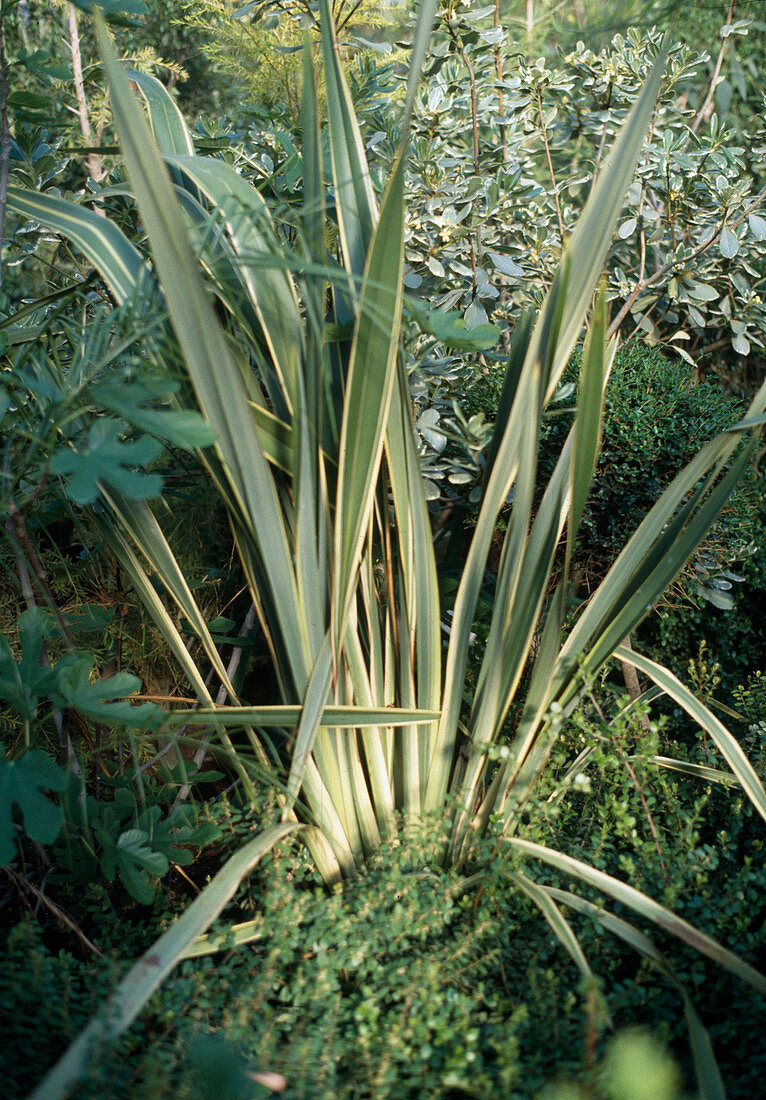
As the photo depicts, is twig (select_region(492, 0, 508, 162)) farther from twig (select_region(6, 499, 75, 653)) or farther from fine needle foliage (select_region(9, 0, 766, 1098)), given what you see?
twig (select_region(6, 499, 75, 653))

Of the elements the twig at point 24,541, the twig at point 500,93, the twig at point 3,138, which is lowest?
the twig at point 24,541

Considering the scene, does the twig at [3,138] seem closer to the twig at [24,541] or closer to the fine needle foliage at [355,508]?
the fine needle foliage at [355,508]

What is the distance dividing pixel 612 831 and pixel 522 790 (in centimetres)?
19

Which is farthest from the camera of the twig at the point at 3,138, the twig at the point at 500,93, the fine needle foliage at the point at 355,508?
Answer: the twig at the point at 500,93

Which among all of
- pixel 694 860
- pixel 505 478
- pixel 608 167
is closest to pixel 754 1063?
pixel 694 860

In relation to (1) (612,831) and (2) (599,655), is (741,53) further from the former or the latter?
(1) (612,831)

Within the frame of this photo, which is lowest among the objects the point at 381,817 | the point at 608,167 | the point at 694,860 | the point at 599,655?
the point at 694,860

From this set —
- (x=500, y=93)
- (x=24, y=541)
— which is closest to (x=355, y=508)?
(x=24, y=541)

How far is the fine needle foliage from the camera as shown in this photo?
94 cm

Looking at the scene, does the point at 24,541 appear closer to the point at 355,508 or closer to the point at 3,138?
the point at 355,508

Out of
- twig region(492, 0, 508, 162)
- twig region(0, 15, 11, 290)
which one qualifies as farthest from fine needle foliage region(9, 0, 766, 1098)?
twig region(492, 0, 508, 162)

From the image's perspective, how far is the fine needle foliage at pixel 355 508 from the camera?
94 centimetres

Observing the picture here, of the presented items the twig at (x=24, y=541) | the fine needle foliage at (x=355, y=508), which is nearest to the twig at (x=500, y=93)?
the fine needle foliage at (x=355, y=508)

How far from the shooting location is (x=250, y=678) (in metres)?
2.11
